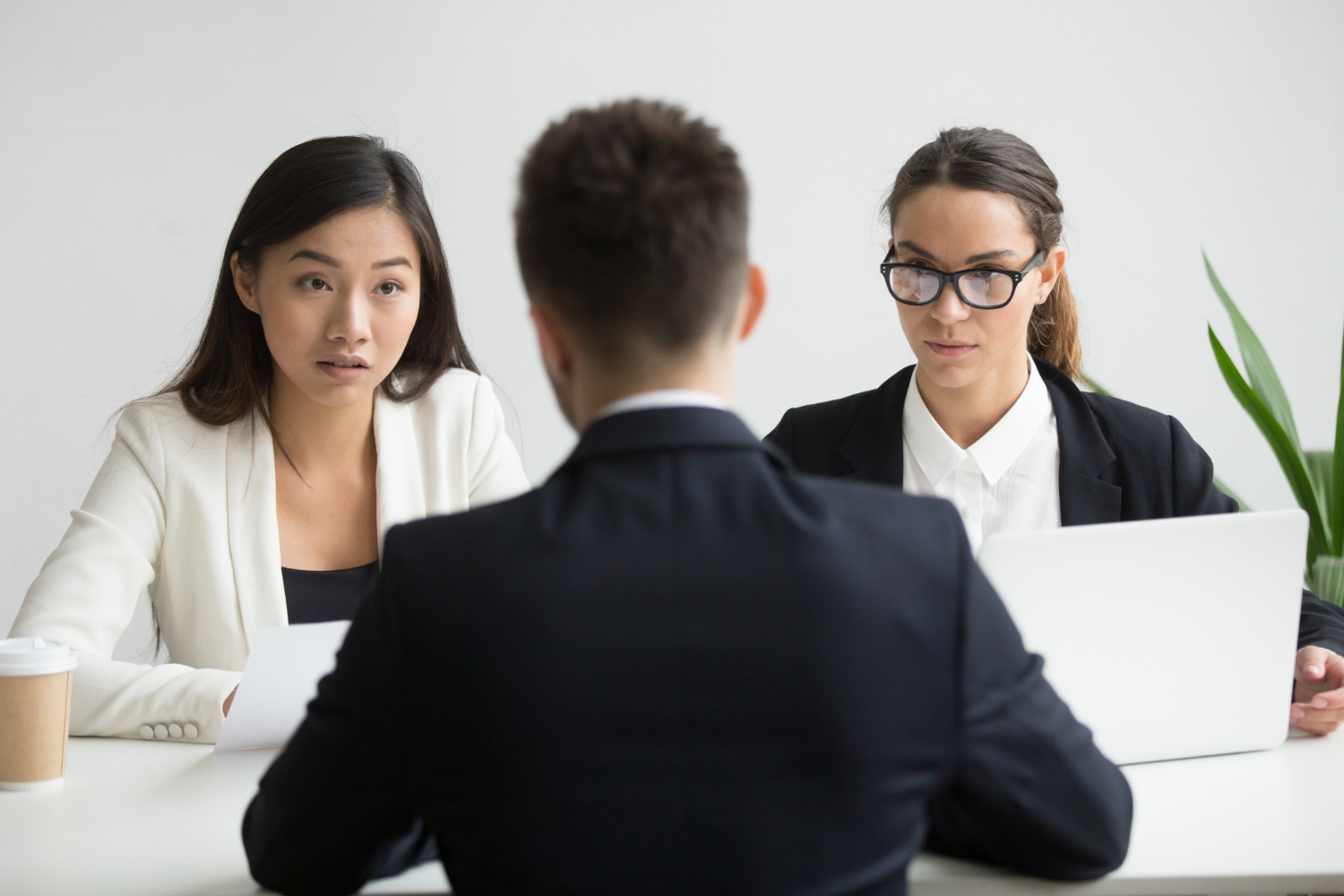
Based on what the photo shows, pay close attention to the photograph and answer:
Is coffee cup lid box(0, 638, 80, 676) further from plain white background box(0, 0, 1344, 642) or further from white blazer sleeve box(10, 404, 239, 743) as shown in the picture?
plain white background box(0, 0, 1344, 642)

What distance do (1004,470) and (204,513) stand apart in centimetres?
132

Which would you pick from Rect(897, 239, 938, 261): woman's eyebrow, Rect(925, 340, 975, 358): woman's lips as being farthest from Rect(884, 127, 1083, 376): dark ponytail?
Rect(925, 340, 975, 358): woman's lips

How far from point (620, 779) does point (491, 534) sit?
184 millimetres

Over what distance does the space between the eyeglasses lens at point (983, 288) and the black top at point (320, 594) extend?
109 cm

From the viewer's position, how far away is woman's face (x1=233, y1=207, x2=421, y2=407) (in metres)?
1.81

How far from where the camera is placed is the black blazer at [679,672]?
2.37 ft

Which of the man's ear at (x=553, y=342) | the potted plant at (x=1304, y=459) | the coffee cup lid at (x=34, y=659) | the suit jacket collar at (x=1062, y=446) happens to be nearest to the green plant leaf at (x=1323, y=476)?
the potted plant at (x=1304, y=459)

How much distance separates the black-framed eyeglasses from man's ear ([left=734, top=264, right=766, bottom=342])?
823 mm

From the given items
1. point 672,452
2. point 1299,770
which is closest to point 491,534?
point 672,452

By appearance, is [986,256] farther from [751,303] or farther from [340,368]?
[340,368]

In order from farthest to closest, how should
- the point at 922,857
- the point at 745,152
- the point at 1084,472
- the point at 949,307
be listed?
the point at 745,152 < the point at 1084,472 < the point at 949,307 < the point at 922,857

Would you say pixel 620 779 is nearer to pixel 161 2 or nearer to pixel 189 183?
pixel 189 183

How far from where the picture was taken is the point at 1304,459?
2.60m

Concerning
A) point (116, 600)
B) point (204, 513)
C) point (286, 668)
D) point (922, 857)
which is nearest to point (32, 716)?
point (286, 668)
